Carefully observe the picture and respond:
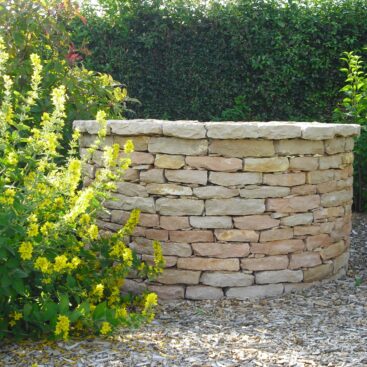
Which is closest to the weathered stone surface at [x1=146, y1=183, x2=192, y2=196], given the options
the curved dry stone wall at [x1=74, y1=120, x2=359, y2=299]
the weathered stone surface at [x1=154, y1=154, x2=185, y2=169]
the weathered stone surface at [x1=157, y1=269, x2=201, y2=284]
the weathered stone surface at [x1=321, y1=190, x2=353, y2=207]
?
the curved dry stone wall at [x1=74, y1=120, x2=359, y2=299]

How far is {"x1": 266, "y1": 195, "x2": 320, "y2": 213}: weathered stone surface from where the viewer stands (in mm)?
4051

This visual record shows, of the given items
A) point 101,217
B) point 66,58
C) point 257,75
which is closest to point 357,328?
point 101,217

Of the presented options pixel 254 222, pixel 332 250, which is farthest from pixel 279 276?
pixel 332 250

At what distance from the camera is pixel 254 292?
13.5 ft

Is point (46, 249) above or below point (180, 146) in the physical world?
below

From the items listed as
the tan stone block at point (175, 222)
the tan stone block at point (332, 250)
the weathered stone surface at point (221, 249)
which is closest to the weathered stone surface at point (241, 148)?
the tan stone block at point (175, 222)

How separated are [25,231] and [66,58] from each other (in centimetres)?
264

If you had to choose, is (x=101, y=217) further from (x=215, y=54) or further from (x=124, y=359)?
(x=215, y=54)

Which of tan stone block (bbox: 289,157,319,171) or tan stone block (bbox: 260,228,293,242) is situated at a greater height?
tan stone block (bbox: 289,157,319,171)

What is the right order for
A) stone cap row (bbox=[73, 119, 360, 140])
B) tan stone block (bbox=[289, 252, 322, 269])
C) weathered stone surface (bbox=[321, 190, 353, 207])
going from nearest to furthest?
stone cap row (bbox=[73, 119, 360, 140]) < tan stone block (bbox=[289, 252, 322, 269]) < weathered stone surface (bbox=[321, 190, 353, 207])

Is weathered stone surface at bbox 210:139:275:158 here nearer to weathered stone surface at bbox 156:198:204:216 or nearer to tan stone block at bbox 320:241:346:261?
weathered stone surface at bbox 156:198:204:216

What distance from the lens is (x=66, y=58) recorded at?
5.32m

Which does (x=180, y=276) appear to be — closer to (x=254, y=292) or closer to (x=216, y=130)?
(x=254, y=292)

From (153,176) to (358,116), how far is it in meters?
3.10
